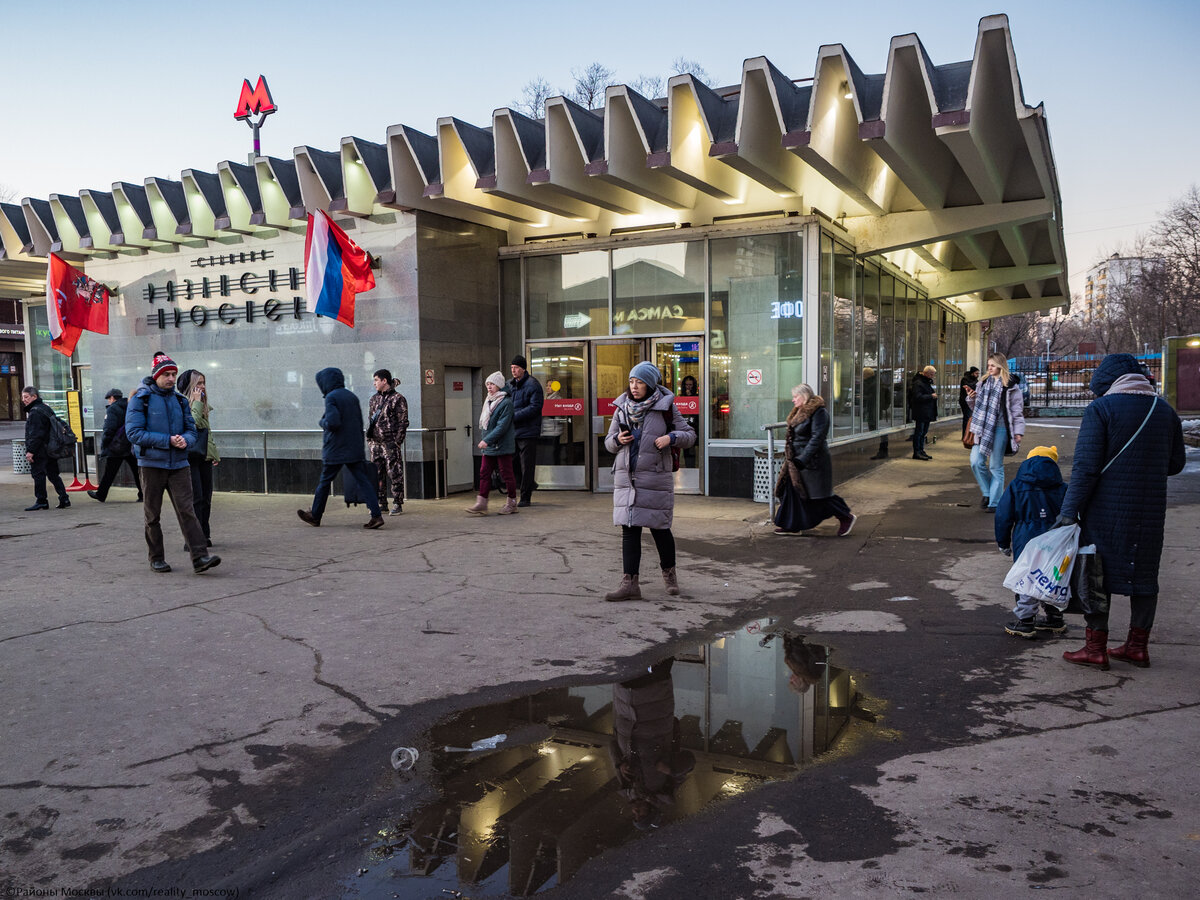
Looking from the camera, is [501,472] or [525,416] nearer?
[501,472]

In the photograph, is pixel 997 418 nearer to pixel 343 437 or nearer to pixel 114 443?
pixel 343 437

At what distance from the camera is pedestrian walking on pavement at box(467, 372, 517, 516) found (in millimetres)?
11148

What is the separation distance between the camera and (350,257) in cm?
1248

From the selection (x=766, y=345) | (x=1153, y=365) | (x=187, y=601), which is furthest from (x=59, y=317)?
(x=1153, y=365)

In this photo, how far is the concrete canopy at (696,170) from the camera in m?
9.43

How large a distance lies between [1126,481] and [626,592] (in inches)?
136

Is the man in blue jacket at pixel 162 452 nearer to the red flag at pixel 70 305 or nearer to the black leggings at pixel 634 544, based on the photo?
the black leggings at pixel 634 544

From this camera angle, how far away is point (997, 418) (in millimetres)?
9836

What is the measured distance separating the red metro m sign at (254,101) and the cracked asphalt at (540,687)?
12059 millimetres

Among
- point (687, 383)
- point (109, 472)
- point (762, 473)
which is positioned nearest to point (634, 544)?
point (762, 473)

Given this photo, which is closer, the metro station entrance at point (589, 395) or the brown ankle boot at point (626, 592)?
the brown ankle boot at point (626, 592)

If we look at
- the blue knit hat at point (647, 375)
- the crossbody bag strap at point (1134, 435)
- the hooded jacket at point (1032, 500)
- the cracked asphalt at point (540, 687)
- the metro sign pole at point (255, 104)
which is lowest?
the cracked asphalt at point (540, 687)

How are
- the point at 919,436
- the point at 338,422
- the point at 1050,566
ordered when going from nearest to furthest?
the point at 1050,566
the point at 338,422
the point at 919,436

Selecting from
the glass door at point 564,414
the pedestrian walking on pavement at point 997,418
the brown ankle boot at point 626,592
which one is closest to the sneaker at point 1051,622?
the brown ankle boot at point 626,592
